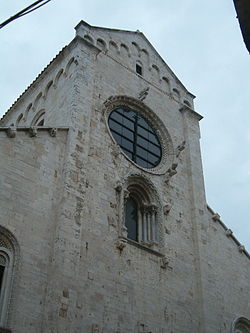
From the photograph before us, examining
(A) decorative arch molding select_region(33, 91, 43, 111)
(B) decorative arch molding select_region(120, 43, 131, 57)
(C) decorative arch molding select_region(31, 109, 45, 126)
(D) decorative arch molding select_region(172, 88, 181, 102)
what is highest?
(B) decorative arch molding select_region(120, 43, 131, 57)

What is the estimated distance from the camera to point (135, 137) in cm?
1758

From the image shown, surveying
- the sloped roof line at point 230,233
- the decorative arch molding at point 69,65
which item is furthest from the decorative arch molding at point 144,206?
the decorative arch molding at point 69,65

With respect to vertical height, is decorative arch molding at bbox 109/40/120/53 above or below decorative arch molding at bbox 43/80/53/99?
above

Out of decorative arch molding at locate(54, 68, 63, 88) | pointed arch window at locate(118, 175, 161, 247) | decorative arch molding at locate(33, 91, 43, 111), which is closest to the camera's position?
pointed arch window at locate(118, 175, 161, 247)

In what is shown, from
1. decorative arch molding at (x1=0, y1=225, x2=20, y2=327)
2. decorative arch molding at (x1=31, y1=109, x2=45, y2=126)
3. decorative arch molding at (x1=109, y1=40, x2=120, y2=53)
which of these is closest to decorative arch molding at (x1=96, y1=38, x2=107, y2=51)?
A: decorative arch molding at (x1=109, y1=40, x2=120, y2=53)

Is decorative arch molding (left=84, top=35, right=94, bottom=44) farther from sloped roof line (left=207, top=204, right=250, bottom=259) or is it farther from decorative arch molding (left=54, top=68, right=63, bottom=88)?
sloped roof line (left=207, top=204, right=250, bottom=259)

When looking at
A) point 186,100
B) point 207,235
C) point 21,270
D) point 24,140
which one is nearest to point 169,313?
point 207,235

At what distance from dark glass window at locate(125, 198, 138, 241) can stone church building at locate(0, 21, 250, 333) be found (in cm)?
4

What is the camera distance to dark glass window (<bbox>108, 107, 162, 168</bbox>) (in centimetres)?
1686

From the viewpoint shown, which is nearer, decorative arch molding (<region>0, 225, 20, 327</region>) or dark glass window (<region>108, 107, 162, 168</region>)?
decorative arch molding (<region>0, 225, 20, 327</region>)

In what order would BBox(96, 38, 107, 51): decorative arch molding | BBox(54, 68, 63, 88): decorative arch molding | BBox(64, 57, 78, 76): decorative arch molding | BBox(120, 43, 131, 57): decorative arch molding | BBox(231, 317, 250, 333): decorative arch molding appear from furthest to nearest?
BBox(120, 43, 131, 57): decorative arch molding, BBox(96, 38, 107, 51): decorative arch molding, BBox(54, 68, 63, 88): decorative arch molding, BBox(64, 57, 78, 76): decorative arch molding, BBox(231, 317, 250, 333): decorative arch molding

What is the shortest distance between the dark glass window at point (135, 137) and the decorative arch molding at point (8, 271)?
6.36m

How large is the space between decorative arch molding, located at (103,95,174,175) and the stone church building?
43 millimetres

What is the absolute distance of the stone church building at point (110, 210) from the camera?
1152 centimetres
